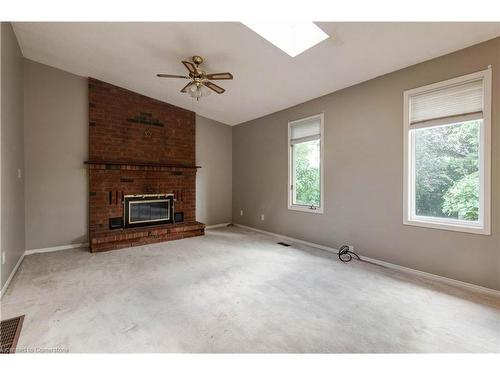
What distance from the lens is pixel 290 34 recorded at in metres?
2.74

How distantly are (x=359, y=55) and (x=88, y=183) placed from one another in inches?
186

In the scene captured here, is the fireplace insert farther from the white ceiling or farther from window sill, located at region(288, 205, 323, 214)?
window sill, located at region(288, 205, 323, 214)

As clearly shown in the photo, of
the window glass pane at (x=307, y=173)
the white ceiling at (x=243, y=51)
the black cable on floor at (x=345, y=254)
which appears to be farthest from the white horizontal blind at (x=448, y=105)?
the black cable on floor at (x=345, y=254)

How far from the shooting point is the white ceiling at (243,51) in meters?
2.38

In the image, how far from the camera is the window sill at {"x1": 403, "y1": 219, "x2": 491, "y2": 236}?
7.87 feet

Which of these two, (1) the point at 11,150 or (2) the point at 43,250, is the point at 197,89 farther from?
(2) the point at 43,250

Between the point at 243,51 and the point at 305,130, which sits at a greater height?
the point at 243,51

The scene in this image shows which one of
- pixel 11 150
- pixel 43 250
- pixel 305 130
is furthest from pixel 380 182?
pixel 43 250

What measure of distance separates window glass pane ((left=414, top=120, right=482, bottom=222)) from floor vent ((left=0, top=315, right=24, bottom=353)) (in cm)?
412

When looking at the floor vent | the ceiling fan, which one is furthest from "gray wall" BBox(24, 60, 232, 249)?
the floor vent

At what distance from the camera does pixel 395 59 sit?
2771 millimetres

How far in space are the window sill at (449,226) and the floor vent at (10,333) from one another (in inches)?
156

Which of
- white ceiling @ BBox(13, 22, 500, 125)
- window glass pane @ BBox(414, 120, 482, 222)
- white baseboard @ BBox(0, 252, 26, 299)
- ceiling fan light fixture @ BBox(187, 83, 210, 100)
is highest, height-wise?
white ceiling @ BBox(13, 22, 500, 125)

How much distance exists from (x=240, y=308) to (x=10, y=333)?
1760 millimetres
